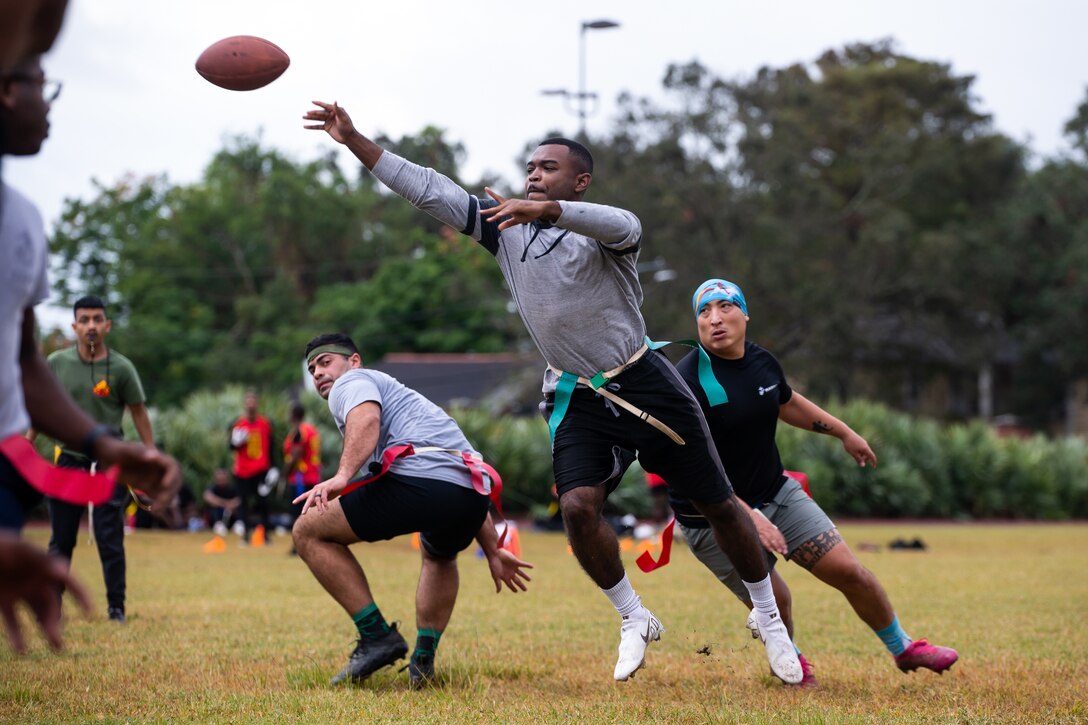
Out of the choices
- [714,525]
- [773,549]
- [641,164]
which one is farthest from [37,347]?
[641,164]

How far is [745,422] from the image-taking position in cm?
690

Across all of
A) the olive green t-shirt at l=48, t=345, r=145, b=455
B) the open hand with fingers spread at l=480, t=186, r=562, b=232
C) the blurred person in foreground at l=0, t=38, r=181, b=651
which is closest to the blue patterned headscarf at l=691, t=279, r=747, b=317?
the open hand with fingers spread at l=480, t=186, r=562, b=232

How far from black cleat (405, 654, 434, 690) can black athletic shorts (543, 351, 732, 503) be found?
4.14ft

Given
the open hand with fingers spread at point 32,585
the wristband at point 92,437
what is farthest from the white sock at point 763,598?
the open hand with fingers spread at point 32,585

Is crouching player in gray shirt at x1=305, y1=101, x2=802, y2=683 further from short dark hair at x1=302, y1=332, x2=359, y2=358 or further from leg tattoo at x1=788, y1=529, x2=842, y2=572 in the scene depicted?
short dark hair at x1=302, y1=332, x2=359, y2=358

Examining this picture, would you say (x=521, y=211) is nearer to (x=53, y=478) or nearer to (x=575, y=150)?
(x=575, y=150)

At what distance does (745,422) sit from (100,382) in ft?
16.4

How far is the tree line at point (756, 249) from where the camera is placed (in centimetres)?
4709

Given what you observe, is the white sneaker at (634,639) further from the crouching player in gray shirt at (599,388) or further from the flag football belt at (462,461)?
the flag football belt at (462,461)

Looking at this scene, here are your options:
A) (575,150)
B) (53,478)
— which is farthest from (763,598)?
(53,478)

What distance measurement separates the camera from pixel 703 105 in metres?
46.8

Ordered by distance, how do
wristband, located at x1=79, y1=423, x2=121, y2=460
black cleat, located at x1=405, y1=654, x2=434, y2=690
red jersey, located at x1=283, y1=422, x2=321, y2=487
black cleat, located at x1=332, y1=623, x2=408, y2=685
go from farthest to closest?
red jersey, located at x1=283, y1=422, x2=321, y2=487
black cleat, located at x1=405, y1=654, x2=434, y2=690
black cleat, located at x1=332, y1=623, x2=408, y2=685
wristband, located at x1=79, y1=423, x2=121, y2=460

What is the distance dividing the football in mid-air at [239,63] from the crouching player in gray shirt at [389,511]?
1619 mm

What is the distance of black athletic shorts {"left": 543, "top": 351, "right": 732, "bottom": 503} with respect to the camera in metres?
6.33
